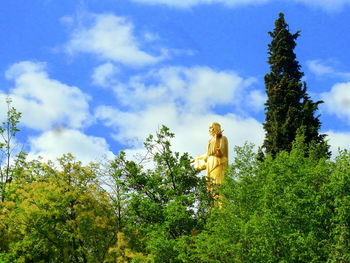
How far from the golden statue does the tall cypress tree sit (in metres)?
4.11

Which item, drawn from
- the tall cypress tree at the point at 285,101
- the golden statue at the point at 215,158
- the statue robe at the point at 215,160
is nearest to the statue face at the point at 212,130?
the golden statue at the point at 215,158

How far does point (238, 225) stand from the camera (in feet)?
41.3

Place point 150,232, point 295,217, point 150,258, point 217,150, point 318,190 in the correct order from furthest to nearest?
point 217,150 < point 150,232 < point 150,258 < point 318,190 < point 295,217

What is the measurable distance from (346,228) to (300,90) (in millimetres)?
12273

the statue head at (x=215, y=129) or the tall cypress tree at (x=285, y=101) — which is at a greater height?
the tall cypress tree at (x=285, y=101)

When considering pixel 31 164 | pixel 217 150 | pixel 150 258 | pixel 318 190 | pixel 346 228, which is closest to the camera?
pixel 346 228

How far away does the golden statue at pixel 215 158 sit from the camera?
17281 mm

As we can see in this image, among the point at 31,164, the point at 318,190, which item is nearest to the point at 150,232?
the point at 318,190

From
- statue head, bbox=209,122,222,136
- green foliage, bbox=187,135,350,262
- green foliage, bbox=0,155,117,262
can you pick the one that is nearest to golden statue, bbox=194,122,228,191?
statue head, bbox=209,122,222,136

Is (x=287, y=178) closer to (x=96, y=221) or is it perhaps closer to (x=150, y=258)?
(x=150, y=258)

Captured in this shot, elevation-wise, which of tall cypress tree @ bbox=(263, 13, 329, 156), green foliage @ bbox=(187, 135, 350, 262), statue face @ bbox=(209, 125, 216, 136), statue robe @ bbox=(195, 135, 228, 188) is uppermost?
tall cypress tree @ bbox=(263, 13, 329, 156)

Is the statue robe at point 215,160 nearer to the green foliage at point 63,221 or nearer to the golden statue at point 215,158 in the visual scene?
the golden statue at point 215,158

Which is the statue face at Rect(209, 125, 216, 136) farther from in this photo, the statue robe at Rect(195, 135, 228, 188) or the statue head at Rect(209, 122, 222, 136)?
the statue robe at Rect(195, 135, 228, 188)

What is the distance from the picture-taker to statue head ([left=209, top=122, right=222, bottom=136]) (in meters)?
17.8
